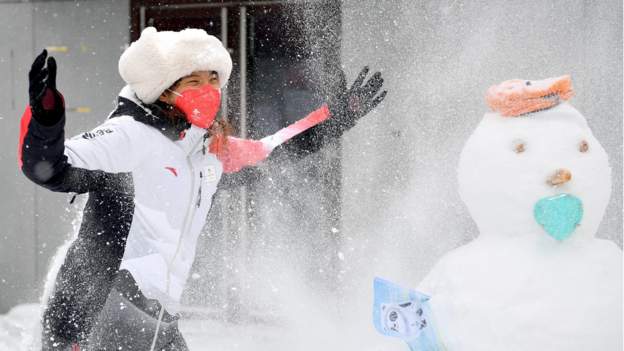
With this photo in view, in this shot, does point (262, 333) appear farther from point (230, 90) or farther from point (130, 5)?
point (130, 5)

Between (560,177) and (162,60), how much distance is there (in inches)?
54.9

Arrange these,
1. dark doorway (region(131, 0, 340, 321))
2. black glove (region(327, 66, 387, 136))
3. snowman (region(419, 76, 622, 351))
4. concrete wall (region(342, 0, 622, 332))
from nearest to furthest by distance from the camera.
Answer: snowman (region(419, 76, 622, 351))
black glove (region(327, 66, 387, 136))
concrete wall (region(342, 0, 622, 332))
dark doorway (region(131, 0, 340, 321))

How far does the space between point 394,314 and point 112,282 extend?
3.18 ft

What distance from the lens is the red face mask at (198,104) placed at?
285cm

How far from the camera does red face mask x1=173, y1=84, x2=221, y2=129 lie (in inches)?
112

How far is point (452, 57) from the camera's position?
4539mm

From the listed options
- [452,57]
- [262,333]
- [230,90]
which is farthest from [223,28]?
[262,333]

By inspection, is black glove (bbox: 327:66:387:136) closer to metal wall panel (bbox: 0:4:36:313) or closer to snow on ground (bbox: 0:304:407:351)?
snow on ground (bbox: 0:304:407:351)

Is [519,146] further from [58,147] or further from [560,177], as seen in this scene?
[58,147]

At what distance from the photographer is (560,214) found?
2678 millimetres

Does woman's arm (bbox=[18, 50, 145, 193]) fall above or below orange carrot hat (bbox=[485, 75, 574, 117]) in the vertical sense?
below

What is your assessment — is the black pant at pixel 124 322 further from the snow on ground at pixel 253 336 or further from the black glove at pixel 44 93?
the black glove at pixel 44 93

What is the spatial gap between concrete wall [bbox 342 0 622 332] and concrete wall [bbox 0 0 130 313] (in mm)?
1771

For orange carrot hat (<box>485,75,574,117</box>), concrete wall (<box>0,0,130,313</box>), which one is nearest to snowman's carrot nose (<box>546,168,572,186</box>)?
orange carrot hat (<box>485,75,574,117</box>)
